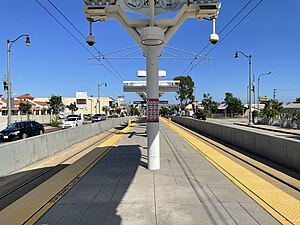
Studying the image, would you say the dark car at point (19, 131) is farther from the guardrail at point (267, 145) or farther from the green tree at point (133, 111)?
the green tree at point (133, 111)

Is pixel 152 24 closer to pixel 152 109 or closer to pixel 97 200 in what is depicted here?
pixel 152 109

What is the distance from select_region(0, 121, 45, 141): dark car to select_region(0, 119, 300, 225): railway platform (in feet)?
41.9

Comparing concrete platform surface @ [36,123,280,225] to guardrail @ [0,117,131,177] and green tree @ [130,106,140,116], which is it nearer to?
guardrail @ [0,117,131,177]

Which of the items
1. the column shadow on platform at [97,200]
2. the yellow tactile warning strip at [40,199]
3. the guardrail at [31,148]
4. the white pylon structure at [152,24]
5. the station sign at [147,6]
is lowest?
the yellow tactile warning strip at [40,199]

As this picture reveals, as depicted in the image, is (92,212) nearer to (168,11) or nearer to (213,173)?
(213,173)

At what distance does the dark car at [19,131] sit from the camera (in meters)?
18.5

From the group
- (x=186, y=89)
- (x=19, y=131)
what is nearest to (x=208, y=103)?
(x=186, y=89)

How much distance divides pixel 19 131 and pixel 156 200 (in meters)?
17.2

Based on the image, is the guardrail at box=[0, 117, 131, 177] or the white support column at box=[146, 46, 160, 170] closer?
the guardrail at box=[0, 117, 131, 177]

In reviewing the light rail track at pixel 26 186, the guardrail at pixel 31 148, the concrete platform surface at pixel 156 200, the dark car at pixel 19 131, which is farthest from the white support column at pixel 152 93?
the dark car at pixel 19 131

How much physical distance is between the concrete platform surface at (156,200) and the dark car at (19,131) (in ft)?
44.5

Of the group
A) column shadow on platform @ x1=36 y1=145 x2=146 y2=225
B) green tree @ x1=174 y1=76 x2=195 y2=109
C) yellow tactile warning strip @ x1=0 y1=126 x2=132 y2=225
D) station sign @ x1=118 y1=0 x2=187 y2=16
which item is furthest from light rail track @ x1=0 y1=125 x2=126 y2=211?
green tree @ x1=174 y1=76 x2=195 y2=109

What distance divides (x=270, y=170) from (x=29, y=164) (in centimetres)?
785

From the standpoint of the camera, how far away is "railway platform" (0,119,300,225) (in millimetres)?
4281
